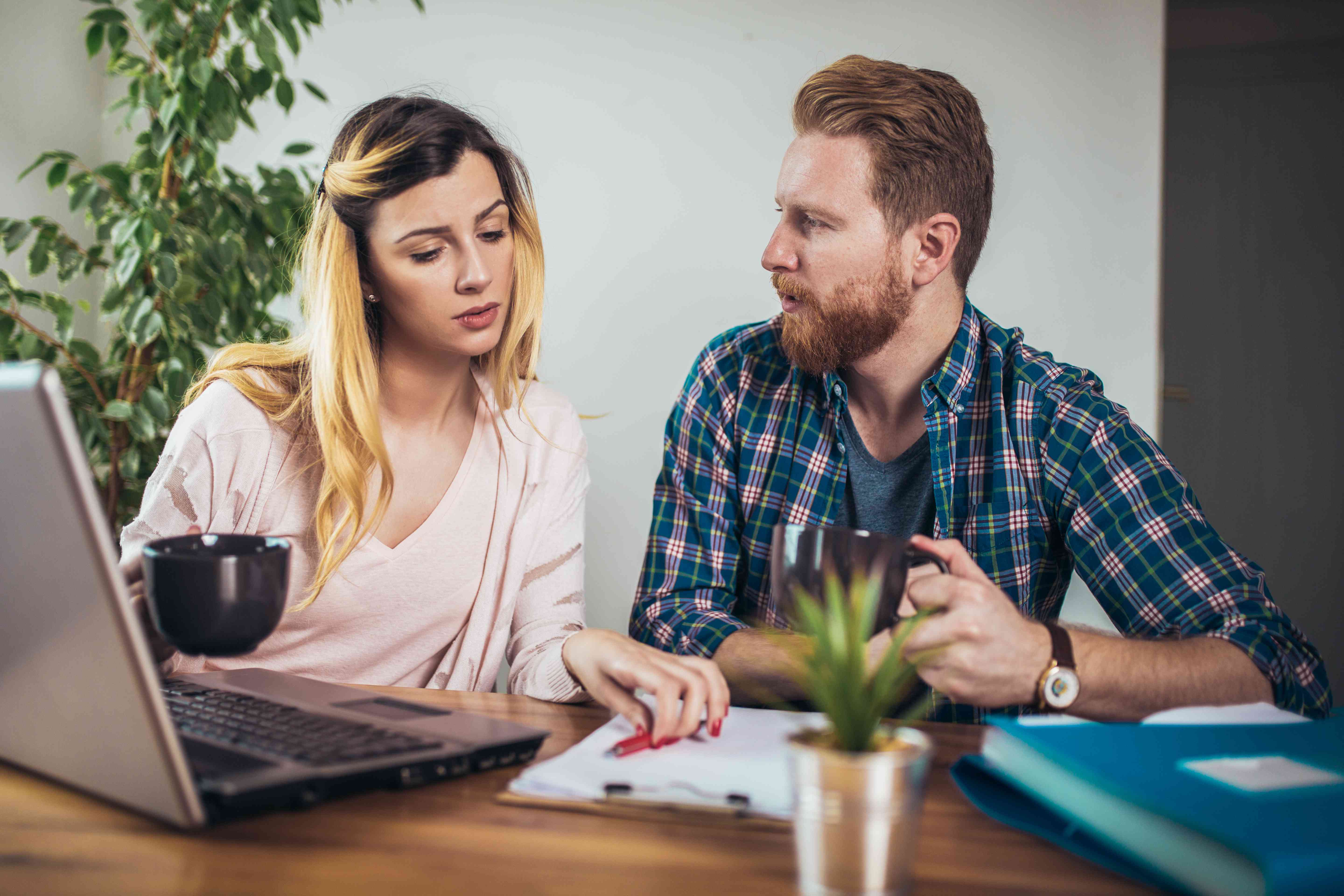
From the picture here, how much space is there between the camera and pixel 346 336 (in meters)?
1.35

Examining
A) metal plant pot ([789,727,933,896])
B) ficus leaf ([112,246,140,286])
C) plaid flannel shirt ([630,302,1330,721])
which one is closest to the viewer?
metal plant pot ([789,727,933,896])

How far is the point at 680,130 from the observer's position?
8.29ft

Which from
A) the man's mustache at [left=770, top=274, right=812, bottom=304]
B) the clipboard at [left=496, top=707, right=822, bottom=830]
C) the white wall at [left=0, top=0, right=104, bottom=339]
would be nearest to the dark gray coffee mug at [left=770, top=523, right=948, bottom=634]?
the clipboard at [left=496, top=707, right=822, bottom=830]

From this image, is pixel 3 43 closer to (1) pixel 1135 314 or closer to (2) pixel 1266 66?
(1) pixel 1135 314

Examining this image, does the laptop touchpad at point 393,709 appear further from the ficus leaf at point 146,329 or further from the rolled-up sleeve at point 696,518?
the ficus leaf at point 146,329

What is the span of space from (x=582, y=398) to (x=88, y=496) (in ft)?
7.02

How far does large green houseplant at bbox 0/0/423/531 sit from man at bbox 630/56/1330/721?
1.15 m

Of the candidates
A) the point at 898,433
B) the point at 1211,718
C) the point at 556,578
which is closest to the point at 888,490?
the point at 898,433

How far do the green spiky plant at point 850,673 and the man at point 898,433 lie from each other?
1.91 feet

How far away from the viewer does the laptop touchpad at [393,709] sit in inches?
31.5

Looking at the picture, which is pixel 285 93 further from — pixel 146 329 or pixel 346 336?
pixel 346 336

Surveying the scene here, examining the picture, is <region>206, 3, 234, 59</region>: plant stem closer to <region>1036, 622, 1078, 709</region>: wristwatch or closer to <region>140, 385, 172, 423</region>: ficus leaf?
<region>140, 385, 172, 423</region>: ficus leaf

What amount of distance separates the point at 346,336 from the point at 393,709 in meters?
0.68

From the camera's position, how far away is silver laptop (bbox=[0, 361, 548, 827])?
1.68 feet
